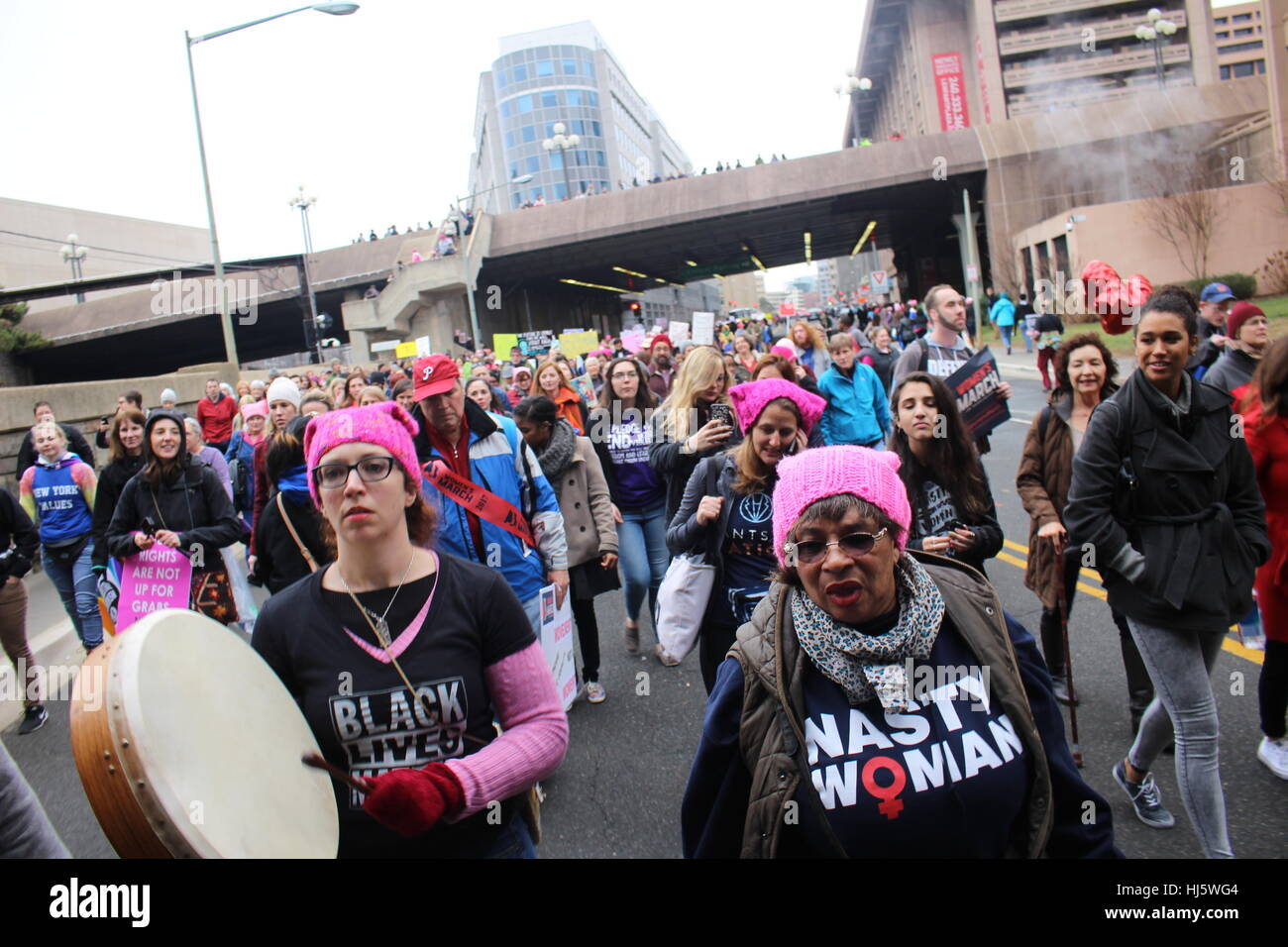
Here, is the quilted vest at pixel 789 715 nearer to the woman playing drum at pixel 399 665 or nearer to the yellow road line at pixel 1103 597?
the woman playing drum at pixel 399 665

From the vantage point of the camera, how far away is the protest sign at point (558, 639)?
421 centimetres

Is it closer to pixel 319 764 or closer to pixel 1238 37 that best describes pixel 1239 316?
pixel 319 764

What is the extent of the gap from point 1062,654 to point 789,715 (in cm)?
326

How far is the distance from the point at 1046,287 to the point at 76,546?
32070mm

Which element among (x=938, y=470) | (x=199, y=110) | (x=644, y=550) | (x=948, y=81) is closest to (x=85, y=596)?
(x=644, y=550)

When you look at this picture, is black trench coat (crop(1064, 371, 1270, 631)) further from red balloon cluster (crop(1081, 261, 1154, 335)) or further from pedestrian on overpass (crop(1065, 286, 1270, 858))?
red balloon cluster (crop(1081, 261, 1154, 335))

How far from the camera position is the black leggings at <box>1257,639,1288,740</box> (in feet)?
11.2

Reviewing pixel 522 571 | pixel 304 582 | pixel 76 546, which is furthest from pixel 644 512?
pixel 76 546

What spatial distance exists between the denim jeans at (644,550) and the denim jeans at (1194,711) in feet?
10.7

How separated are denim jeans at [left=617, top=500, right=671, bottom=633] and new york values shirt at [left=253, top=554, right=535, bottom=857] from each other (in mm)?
3759

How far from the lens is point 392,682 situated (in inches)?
76.7

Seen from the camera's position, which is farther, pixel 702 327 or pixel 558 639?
pixel 702 327
